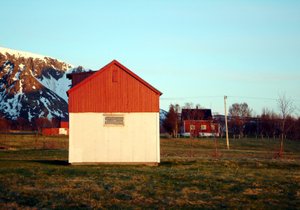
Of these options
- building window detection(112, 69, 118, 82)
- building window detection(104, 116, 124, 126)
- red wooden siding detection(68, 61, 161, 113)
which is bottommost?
building window detection(104, 116, 124, 126)

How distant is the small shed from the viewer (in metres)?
26.2

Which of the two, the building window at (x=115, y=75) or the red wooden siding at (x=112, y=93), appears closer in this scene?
the red wooden siding at (x=112, y=93)

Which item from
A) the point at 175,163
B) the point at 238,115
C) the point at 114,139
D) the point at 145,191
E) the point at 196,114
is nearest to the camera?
the point at 145,191

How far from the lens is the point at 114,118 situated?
26.5 m

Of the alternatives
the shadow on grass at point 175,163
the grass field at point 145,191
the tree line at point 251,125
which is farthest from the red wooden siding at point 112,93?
the tree line at point 251,125

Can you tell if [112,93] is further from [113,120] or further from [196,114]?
[196,114]

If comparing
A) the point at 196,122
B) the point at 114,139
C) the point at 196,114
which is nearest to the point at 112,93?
the point at 114,139

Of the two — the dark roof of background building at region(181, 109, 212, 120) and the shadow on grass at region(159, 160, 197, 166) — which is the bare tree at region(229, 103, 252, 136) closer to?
the dark roof of background building at region(181, 109, 212, 120)

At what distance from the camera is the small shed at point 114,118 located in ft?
86.1

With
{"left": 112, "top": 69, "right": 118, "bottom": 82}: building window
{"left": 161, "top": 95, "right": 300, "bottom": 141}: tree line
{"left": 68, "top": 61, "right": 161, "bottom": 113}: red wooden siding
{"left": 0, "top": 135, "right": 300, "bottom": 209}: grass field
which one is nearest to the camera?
{"left": 0, "top": 135, "right": 300, "bottom": 209}: grass field

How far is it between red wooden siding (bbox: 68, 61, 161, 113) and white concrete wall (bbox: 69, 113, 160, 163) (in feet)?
1.61

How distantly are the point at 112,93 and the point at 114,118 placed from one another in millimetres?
1685

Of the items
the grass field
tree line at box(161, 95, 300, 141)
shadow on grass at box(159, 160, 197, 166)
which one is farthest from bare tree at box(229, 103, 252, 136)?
the grass field

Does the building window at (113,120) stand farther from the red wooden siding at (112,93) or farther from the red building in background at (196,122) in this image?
the red building in background at (196,122)
